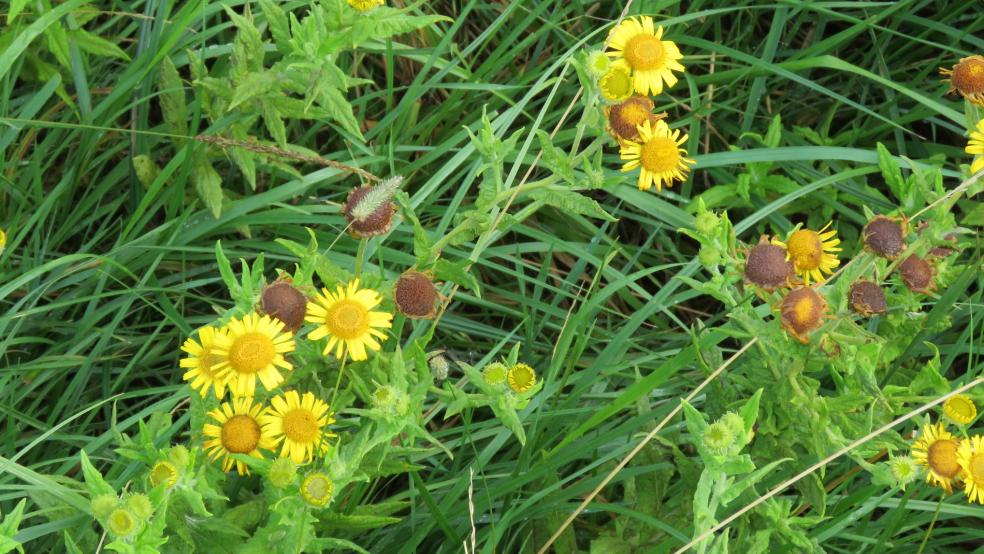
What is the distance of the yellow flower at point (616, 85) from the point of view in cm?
235

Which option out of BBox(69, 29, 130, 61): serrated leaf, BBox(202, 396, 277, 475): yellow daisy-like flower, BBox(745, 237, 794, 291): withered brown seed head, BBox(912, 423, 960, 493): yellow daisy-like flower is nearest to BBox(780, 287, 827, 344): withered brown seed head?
BBox(745, 237, 794, 291): withered brown seed head

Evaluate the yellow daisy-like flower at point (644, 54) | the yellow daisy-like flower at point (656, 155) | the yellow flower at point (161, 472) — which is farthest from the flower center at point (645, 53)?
the yellow flower at point (161, 472)

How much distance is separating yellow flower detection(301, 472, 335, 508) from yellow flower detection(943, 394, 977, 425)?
57.3 inches

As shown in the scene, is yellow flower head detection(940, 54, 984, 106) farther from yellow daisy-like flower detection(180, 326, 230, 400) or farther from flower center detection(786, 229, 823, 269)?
yellow daisy-like flower detection(180, 326, 230, 400)

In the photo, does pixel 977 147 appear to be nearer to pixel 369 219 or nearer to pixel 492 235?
pixel 492 235

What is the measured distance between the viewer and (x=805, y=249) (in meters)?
2.43

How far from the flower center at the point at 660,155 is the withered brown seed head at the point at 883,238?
47cm

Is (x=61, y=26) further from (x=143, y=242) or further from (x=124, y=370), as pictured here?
(x=124, y=370)

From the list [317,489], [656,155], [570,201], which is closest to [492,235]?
[570,201]

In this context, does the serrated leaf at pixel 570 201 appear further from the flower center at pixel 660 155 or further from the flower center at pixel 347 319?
the flower center at pixel 347 319

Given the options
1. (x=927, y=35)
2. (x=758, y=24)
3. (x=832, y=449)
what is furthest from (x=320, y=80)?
(x=927, y=35)

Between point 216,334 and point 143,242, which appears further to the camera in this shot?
point 143,242

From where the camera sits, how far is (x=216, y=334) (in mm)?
1993

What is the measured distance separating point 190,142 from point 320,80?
1.55 feet
